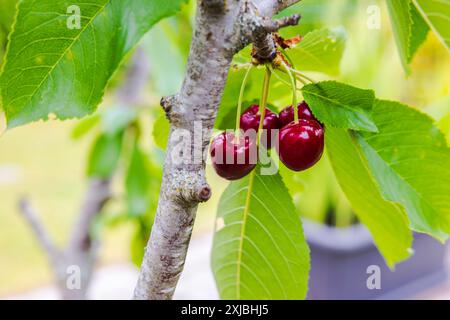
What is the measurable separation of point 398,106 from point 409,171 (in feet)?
0.19

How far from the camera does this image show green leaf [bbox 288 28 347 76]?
51 cm

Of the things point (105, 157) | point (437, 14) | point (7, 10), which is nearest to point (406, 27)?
point (437, 14)

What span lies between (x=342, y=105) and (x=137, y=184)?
0.74 meters

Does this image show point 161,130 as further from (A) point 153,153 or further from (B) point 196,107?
(A) point 153,153

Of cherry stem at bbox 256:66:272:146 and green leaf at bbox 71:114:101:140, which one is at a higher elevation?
green leaf at bbox 71:114:101:140

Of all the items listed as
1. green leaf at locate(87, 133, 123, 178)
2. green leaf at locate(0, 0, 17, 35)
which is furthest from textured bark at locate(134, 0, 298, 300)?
green leaf at locate(87, 133, 123, 178)

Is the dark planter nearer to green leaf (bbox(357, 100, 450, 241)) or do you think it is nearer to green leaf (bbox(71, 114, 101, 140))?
green leaf (bbox(71, 114, 101, 140))

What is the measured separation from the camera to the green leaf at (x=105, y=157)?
1077 millimetres

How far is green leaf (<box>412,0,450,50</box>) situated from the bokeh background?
0.47 metres

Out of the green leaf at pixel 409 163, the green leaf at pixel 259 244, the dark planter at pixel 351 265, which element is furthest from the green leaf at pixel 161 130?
the dark planter at pixel 351 265

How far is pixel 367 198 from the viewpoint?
1.69ft
